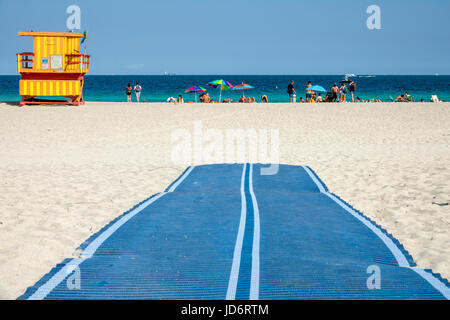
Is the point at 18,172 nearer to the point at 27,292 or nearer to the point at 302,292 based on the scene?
the point at 27,292

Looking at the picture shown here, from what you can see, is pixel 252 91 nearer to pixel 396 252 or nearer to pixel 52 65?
pixel 52 65

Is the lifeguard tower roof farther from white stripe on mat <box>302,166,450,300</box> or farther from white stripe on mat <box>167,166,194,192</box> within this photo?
Answer: white stripe on mat <box>302,166,450,300</box>

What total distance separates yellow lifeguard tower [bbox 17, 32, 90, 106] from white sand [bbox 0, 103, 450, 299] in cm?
138

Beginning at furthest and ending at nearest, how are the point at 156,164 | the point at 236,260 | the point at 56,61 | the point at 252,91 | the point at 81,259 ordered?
1. the point at 252,91
2. the point at 56,61
3. the point at 156,164
4. the point at 81,259
5. the point at 236,260

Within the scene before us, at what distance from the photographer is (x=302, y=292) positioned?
3910mm

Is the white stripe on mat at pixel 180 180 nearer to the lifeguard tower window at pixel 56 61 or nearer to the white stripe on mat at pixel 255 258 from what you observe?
the white stripe on mat at pixel 255 258

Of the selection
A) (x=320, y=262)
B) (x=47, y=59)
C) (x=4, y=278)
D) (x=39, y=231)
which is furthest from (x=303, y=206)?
(x=47, y=59)

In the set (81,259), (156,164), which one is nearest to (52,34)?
(156,164)

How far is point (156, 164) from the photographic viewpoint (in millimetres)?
12289

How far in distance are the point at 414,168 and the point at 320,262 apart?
720 cm

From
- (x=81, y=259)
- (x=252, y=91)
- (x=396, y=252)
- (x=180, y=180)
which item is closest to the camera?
(x=81, y=259)

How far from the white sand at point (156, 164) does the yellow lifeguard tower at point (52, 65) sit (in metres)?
1.38

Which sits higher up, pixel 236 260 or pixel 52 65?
pixel 52 65

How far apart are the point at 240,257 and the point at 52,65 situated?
79.4ft
